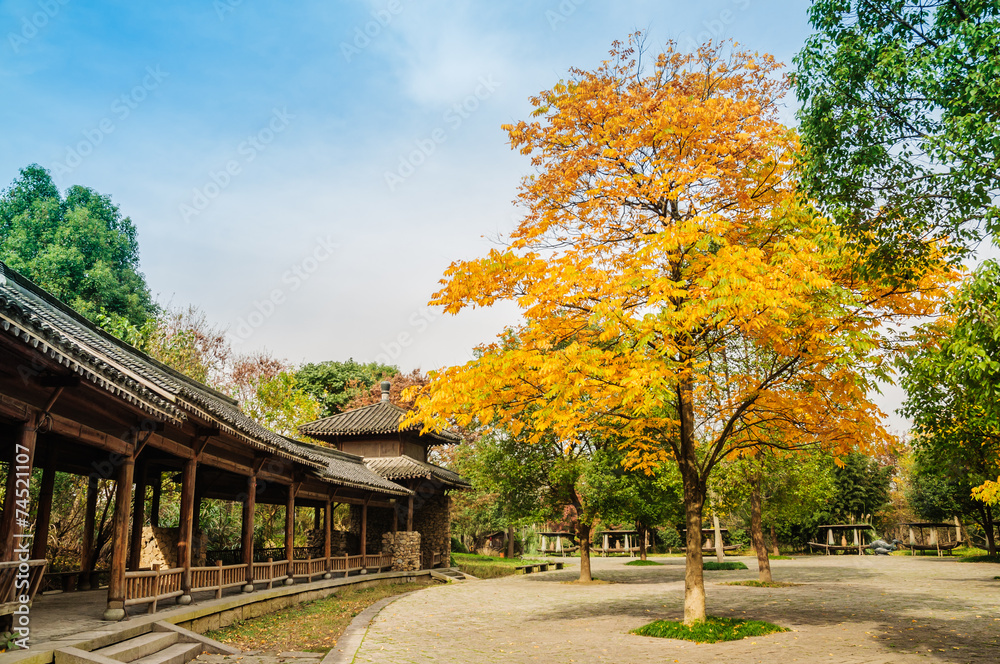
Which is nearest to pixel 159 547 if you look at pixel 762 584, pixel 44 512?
pixel 44 512

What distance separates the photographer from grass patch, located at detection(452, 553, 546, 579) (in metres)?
31.1

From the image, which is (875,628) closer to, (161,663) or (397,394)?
(161,663)

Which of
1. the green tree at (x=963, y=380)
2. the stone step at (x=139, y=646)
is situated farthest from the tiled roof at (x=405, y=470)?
the green tree at (x=963, y=380)

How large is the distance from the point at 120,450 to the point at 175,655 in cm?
325

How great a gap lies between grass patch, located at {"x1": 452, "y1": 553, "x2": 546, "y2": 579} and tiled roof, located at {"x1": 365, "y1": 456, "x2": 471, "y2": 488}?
446 cm

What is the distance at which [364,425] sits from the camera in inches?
1172

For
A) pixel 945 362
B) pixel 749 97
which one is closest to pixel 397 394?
pixel 749 97

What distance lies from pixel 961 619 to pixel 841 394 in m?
5.23

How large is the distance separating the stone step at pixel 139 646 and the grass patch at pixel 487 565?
20655 mm

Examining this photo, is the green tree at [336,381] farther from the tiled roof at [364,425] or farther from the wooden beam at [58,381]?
the wooden beam at [58,381]

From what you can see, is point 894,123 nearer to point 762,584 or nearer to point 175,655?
point 175,655

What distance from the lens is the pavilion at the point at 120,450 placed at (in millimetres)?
7359

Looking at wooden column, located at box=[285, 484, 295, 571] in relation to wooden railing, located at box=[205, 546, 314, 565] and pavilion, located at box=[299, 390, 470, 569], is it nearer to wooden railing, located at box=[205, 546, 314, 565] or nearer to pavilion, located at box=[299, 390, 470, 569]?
wooden railing, located at box=[205, 546, 314, 565]

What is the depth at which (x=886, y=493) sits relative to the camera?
133 feet
